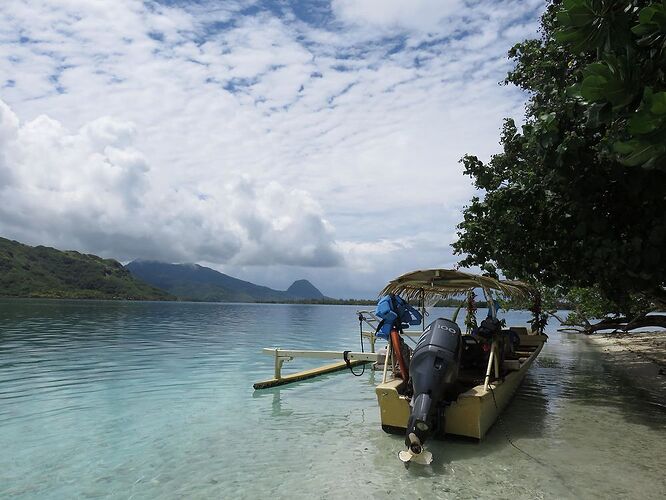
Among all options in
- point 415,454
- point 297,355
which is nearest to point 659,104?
point 415,454

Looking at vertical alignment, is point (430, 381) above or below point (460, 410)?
above

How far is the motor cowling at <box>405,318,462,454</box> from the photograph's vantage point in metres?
7.09

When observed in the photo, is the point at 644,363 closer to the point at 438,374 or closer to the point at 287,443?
the point at 438,374

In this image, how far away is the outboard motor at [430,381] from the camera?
705 cm

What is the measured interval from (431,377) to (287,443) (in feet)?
10.3

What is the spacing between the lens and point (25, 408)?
11.4 m

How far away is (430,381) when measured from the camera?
770cm

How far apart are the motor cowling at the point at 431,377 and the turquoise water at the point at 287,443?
62 cm

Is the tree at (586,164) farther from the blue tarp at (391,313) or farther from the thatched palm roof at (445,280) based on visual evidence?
the blue tarp at (391,313)

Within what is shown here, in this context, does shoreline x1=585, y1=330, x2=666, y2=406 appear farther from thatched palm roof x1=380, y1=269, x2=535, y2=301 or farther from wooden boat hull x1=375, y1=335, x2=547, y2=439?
wooden boat hull x1=375, y1=335, x2=547, y2=439

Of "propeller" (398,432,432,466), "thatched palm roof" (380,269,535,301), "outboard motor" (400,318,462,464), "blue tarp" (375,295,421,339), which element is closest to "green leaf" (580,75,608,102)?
"outboard motor" (400,318,462,464)

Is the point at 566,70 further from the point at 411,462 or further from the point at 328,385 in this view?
the point at 328,385

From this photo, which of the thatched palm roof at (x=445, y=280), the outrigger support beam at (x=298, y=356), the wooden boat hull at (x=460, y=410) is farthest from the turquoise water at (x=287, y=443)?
the thatched palm roof at (x=445, y=280)

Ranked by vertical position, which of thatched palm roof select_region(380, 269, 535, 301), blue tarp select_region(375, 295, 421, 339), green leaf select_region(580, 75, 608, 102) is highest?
green leaf select_region(580, 75, 608, 102)
